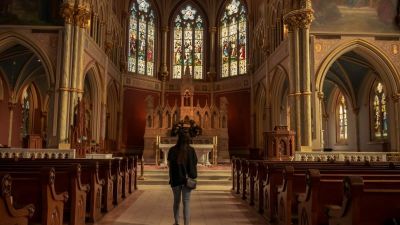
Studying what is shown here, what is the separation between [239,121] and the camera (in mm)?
30875

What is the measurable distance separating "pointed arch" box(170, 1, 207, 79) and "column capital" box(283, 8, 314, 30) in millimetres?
15750

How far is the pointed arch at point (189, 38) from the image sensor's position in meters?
33.8

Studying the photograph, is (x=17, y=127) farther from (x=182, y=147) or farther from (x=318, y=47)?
(x=182, y=147)

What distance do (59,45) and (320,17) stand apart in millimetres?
12815

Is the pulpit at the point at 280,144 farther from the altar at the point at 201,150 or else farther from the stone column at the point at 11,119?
the stone column at the point at 11,119

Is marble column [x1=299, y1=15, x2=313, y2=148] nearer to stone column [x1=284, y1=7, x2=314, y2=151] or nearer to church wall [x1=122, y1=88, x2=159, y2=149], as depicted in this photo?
stone column [x1=284, y1=7, x2=314, y2=151]

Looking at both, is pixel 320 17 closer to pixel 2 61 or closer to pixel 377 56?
pixel 377 56

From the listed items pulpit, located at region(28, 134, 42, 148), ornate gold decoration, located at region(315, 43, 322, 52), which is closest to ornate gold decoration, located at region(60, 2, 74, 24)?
pulpit, located at region(28, 134, 42, 148)

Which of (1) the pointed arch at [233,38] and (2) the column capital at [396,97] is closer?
(2) the column capital at [396,97]

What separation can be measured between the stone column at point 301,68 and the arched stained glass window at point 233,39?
12996 mm

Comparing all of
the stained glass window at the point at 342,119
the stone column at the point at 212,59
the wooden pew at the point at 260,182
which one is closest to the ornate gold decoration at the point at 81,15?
the wooden pew at the point at 260,182

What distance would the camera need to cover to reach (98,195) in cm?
800

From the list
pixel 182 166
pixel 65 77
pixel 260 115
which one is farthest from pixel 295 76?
pixel 182 166

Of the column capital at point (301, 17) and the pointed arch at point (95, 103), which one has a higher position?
the column capital at point (301, 17)
